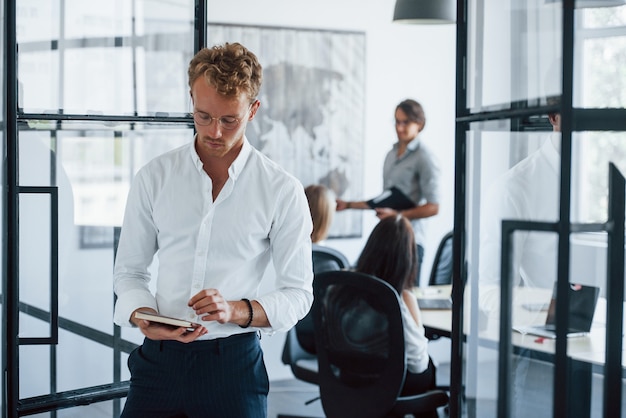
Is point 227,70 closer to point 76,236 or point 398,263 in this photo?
point 76,236

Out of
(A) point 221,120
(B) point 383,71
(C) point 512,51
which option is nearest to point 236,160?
(A) point 221,120

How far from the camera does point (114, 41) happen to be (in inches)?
120

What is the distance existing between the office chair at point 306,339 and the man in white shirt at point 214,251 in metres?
1.91

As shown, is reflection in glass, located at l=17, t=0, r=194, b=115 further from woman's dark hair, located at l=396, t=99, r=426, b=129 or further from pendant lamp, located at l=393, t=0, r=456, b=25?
woman's dark hair, located at l=396, t=99, r=426, b=129

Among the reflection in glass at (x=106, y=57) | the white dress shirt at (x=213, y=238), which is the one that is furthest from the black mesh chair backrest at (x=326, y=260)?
the white dress shirt at (x=213, y=238)

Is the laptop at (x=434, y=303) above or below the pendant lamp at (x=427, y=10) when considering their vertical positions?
below

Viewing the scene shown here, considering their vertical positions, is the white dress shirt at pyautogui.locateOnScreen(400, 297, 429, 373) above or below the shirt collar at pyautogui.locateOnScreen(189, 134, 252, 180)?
below

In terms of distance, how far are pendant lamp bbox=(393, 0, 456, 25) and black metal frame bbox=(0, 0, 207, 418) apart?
186 cm

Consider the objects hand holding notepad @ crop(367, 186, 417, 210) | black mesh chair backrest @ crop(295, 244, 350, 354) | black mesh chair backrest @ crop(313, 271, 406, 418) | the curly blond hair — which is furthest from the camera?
hand holding notepad @ crop(367, 186, 417, 210)

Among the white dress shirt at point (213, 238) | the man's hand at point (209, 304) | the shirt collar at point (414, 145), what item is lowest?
the man's hand at point (209, 304)

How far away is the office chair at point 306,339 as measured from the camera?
419 cm

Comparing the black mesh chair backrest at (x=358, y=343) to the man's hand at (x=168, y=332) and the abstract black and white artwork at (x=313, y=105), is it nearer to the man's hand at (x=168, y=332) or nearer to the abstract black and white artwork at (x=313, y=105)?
the man's hand at (x=168, y=332)

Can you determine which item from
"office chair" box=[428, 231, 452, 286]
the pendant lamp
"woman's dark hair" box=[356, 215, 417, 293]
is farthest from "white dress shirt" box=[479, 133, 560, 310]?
"office chair" box=[428, 231, 452, 286]

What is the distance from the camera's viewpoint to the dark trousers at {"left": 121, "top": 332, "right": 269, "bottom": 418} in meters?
2.18
